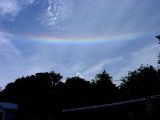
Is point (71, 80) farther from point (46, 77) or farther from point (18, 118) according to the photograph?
point (18, 118)

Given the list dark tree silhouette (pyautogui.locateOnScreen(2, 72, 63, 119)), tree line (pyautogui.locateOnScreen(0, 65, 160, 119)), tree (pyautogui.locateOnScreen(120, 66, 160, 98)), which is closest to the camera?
dark tree silhouette (pyautogui.locateOnScreen(2, 72, 63, 119))

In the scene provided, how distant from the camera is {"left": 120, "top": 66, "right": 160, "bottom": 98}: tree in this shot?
61.8 m

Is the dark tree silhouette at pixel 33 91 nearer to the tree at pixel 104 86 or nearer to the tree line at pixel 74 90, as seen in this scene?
the tree line at pixel 74 90

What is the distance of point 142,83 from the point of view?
6950 centimetres

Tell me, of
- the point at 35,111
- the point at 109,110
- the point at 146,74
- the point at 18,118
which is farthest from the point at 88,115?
the point at 146,74

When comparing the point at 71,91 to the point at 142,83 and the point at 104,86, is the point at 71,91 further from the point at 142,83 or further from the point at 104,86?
the point at 142,83

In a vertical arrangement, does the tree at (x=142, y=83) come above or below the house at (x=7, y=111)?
above

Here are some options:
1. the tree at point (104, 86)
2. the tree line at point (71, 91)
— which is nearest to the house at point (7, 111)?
the tree line at point (71, 91)

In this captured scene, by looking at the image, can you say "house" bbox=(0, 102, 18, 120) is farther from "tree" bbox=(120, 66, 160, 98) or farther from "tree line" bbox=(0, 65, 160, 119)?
"tree" bbox=(120, 66, 160, 98)

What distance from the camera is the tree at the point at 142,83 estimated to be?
61.8m

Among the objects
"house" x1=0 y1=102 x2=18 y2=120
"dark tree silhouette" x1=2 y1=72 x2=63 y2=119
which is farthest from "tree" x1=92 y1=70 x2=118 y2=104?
"house" x1=0 y1=102 x2=18 y2=120

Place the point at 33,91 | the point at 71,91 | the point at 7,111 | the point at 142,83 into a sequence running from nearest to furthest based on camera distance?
1. the point at 7,111
2. the point at 142,83
3. the point at 71,91
4. the point at 33,91

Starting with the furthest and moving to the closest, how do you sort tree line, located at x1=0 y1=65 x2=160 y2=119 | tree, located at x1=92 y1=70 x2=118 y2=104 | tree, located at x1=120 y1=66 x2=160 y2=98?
tree, located at x1=92 y1=70 x2=118 y2=104 < tree, located at x1=120 y1=66 x2=160 y2=98 < tree line, located at x1=0 y1=65 x2=160 y2=119

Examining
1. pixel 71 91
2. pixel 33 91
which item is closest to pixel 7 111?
pixel 71 91
